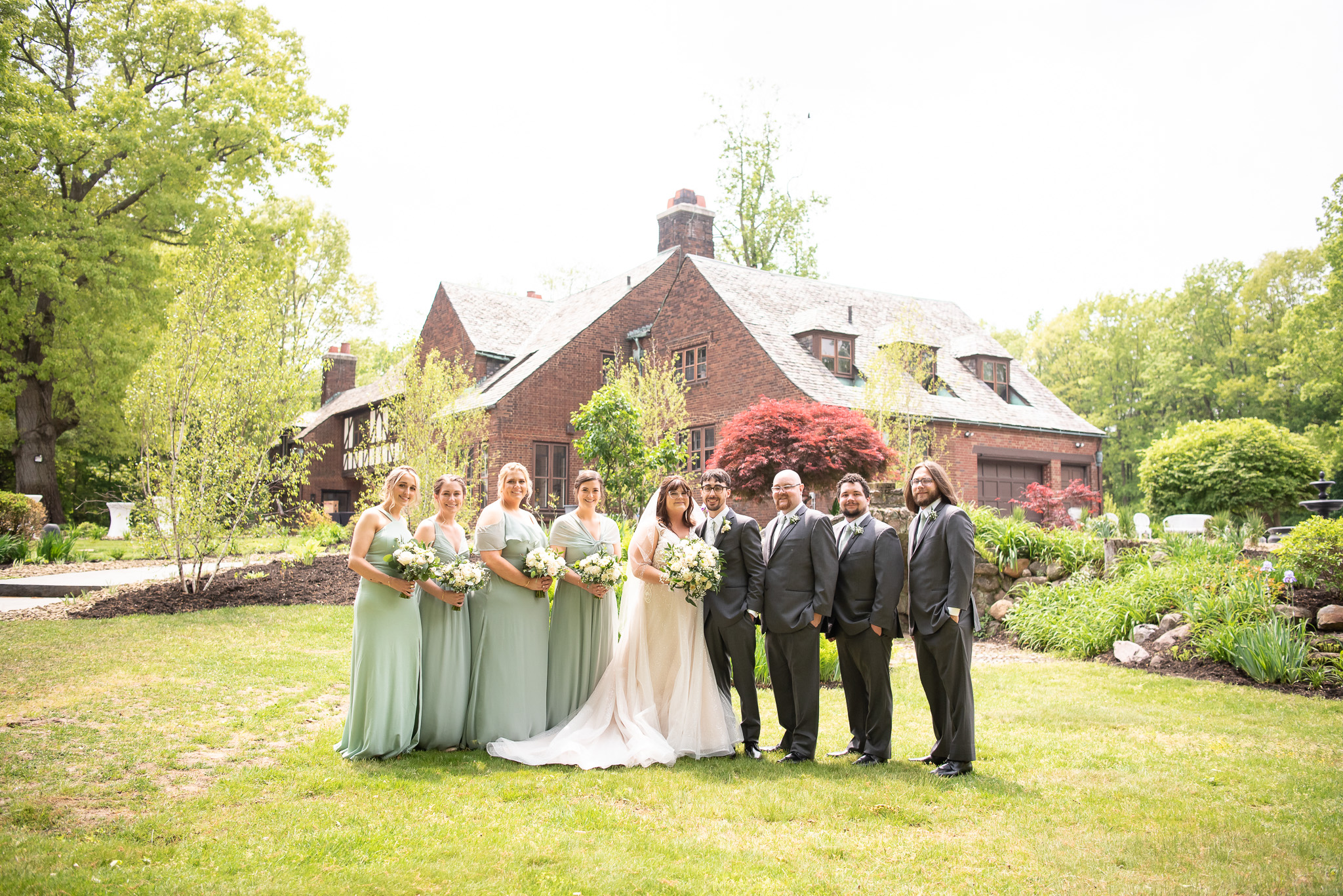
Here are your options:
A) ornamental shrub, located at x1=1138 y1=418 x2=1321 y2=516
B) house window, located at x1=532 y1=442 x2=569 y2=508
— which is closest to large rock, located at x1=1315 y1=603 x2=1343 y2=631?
ornamental shrub, located at x1=1138 y1=418 x2=1321 y2=516

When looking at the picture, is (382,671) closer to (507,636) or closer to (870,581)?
(507,636)

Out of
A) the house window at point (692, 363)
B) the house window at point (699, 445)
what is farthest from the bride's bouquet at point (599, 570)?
the house window at point (692, 363)

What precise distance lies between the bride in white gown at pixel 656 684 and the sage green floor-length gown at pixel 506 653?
15 cm

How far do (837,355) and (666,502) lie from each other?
1950 centimetres

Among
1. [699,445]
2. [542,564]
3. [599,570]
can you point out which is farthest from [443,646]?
[699,445]

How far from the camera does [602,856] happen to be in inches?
171

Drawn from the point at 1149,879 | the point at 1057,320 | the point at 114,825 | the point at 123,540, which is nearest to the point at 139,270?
the point at 123,540

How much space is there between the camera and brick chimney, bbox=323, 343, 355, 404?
41.2m

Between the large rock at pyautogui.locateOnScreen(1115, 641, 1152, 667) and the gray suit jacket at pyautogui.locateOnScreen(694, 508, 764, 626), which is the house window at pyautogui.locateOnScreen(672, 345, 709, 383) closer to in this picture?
the large rock at pyautogui.locateOnScreen(1115, 641, 1152, 667)

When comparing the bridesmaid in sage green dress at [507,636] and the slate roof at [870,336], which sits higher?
the slate roof at [870,336]

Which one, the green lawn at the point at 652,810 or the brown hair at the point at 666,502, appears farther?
the brown hair at the point at 666,502

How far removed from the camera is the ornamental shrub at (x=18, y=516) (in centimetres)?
1830

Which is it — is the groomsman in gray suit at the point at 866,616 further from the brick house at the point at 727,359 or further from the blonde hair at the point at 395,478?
the brick house at the point at 727,359

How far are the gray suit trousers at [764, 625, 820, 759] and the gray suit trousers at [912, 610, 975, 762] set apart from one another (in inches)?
28.3
